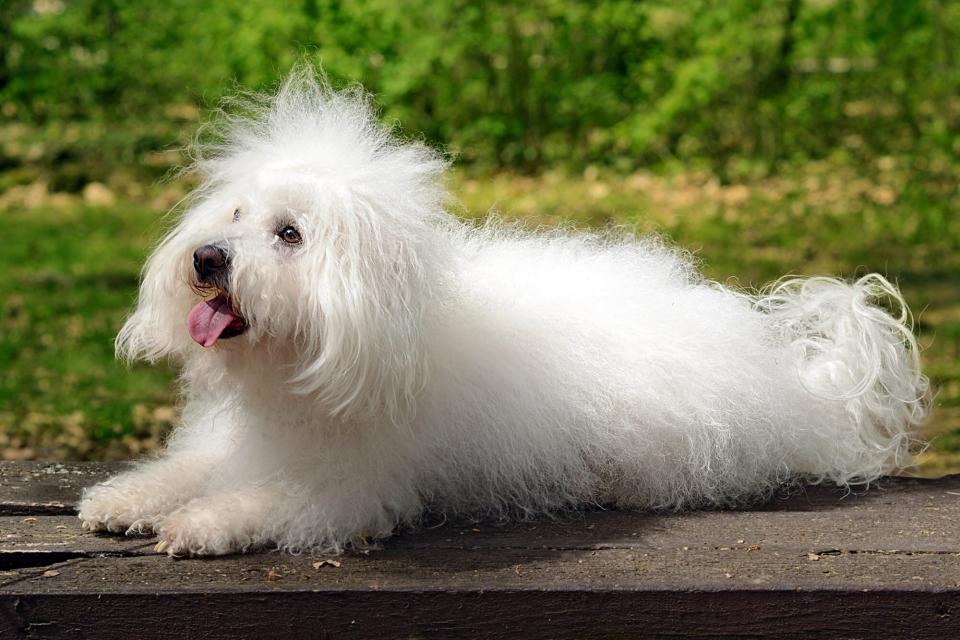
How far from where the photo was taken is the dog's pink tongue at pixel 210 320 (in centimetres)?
268

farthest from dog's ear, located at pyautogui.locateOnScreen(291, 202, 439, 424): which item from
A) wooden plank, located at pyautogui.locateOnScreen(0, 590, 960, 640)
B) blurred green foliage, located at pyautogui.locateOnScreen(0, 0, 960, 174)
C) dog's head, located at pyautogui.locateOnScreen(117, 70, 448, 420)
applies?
blurred green foliage, located at pyautogui.locateOnScreen(0, 0, 960, 174)

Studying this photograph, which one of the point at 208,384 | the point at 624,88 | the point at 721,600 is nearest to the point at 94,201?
the point at 624,88

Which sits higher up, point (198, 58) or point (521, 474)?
point (198, 58)

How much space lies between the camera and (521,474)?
3014mm

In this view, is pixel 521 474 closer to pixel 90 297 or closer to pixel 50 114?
pixel 90 297

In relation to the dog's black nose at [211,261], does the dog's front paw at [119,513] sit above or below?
below

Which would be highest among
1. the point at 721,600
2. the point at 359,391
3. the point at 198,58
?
the point at 198,58

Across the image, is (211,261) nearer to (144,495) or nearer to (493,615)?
(144,495)

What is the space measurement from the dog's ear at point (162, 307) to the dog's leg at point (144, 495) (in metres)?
0.31

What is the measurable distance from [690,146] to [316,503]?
7925 millimetres

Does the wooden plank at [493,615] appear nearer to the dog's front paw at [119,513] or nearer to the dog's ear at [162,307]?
the dog's front paw at [119,513]

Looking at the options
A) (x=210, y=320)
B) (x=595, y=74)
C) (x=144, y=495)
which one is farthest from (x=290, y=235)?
(x=595, y=74)

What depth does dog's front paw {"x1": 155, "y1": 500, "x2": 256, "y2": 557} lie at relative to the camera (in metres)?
2.77

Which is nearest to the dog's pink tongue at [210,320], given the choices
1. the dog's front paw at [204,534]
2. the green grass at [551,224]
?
the dog's front paw at [204,534]
